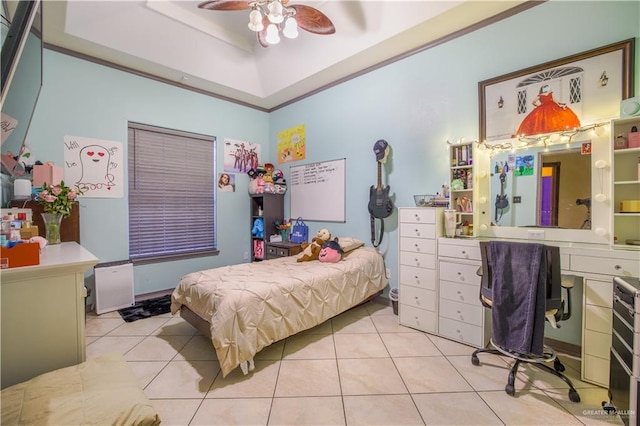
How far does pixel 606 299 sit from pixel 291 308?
7.24 ft

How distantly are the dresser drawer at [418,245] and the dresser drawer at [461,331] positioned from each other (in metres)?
0.65

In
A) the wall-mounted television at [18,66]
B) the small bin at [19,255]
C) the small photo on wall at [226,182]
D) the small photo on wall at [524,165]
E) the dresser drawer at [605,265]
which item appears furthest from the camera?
the small photo on wall at [226,182]

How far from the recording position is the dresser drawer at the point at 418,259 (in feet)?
8.39

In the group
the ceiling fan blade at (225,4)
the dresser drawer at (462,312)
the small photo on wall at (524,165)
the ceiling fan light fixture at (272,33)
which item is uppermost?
the ceiling fan blade at (225,4)

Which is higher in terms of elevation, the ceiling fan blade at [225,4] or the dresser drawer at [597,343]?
the ceiling fan blade at [225,4]

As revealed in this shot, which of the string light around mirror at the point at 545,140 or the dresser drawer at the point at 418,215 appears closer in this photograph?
the string light around mirror at the point at 545,140

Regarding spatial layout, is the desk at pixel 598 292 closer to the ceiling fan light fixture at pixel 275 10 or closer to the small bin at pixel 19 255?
the ceiling fan light fixture at pixel 275 10

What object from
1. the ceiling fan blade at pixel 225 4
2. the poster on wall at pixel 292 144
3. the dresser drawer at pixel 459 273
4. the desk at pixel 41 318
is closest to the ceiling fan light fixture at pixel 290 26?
the ceiling fan blade at pixel 225 4

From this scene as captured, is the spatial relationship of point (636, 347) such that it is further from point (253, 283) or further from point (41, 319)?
point (41, 319)

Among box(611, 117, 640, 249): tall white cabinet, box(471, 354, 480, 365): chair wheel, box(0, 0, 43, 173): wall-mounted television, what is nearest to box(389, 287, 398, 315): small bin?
box(471, 354, 480, 365): chair wheel

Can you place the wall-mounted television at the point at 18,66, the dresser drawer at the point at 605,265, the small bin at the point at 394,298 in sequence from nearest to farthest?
the wall-mounted television at the point at 18,66 → the dresser drawer at the point at 605,265 → the small bin at the point at 394,298

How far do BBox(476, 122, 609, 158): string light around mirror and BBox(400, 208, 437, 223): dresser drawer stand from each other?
82 cm

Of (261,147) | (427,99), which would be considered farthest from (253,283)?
(261,147)

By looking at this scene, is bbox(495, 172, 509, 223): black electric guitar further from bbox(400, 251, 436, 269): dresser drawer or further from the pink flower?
the pink flower
